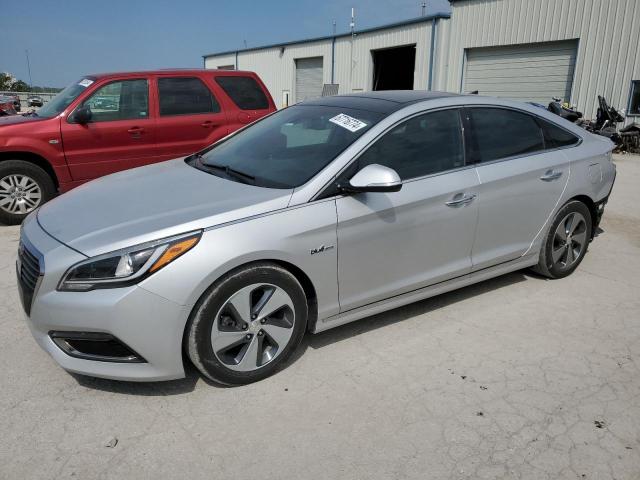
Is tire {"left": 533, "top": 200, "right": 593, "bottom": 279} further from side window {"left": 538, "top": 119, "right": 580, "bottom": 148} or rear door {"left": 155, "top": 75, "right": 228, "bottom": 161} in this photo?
rear door {"left": 155, "top": 75, "right": 228, "bottom": 161}

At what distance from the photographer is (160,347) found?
2645 mm

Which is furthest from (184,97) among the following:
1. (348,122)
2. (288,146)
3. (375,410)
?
(375,410)

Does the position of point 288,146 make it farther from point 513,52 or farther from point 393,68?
point 393,68

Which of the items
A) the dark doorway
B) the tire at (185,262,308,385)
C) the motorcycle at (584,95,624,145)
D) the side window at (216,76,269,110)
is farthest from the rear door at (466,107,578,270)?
the dark doorway

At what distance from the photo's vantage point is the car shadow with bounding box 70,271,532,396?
2.94 m

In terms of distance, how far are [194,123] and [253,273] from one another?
4625 millimetres

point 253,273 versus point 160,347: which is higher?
point 253,273

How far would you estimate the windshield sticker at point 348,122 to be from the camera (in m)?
3.41

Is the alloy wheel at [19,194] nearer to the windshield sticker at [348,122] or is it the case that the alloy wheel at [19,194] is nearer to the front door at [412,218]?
the windshield sticker at [348,122]

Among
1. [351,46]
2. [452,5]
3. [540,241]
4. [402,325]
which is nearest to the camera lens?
[402,325]

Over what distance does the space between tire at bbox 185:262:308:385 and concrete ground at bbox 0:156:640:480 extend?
0.15 metres

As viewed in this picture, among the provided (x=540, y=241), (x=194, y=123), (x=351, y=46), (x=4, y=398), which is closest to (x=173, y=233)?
(x=4, y=398)

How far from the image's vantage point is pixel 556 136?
4.31m

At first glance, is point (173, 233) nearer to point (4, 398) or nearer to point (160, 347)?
point (160, 347)
